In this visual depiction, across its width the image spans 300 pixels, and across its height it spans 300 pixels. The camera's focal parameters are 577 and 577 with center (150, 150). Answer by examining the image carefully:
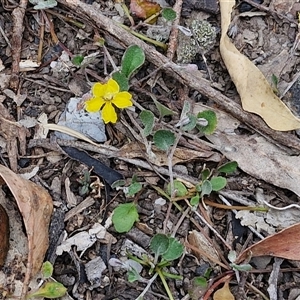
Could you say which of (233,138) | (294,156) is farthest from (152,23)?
(294,156)

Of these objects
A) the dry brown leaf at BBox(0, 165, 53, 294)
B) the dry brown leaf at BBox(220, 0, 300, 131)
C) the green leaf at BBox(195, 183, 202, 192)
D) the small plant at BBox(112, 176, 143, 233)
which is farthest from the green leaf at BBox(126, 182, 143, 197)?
the dry brown leaf at BBox(220, 0, 300, 131)

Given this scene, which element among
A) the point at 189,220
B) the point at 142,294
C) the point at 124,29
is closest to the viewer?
the point at 142,294

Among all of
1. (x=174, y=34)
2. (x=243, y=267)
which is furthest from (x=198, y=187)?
(x=174, y=34)

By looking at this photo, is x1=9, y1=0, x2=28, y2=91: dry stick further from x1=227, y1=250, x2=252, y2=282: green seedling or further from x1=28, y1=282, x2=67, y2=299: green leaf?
x1=227, y1=250, x2=252, y2=282: green seedling

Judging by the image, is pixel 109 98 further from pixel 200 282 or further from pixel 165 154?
pixel 200 282

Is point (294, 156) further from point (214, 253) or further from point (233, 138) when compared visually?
point (214, 253)

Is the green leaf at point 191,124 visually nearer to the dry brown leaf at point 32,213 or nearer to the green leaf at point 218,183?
the green leaf at point 218,183
